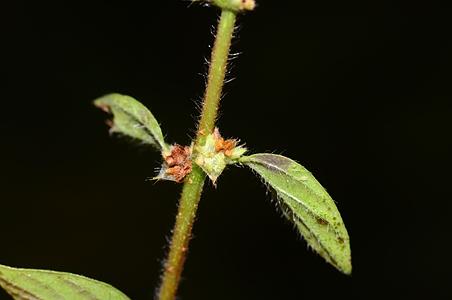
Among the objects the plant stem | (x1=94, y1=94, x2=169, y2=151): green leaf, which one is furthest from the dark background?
the plant stem

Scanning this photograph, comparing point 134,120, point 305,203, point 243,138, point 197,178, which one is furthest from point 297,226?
point 243,138

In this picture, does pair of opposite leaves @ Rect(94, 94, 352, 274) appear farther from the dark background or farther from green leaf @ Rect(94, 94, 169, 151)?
the dark background

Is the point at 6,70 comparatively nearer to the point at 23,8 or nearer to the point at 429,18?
the point at 23,8

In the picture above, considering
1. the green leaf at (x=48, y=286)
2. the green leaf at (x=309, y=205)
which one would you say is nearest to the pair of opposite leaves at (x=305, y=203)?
the green leaf at (x=309, y=205)

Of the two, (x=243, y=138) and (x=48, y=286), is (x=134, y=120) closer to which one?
(x=48, y=286)

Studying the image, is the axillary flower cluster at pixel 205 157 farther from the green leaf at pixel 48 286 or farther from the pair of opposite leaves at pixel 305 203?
the green leaf at pixel 48 286
